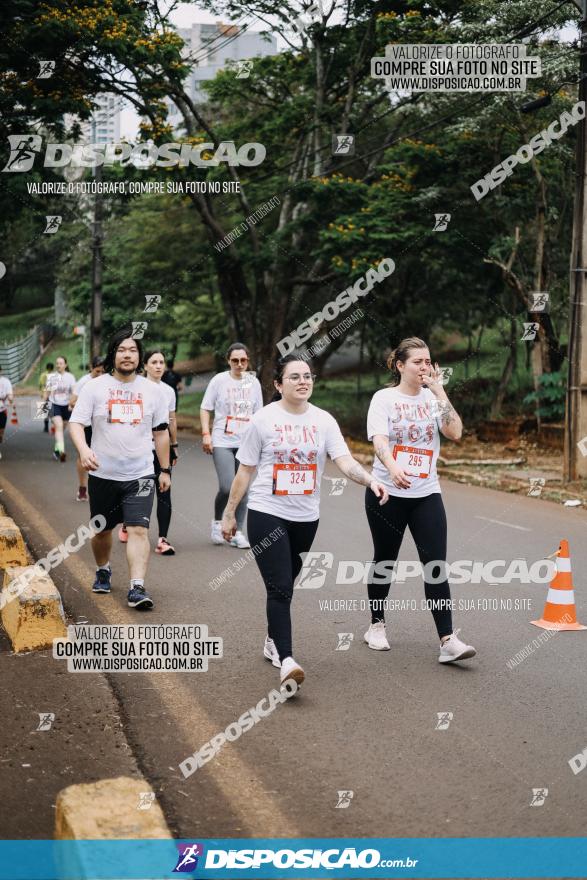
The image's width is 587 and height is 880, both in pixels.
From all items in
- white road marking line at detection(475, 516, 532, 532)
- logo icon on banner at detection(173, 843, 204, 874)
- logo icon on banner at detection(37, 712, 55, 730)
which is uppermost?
logo icon on banner at detection(173, 843, 204, 874)

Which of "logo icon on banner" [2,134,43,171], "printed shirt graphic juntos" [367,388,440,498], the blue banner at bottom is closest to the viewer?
the blue banner at bottom

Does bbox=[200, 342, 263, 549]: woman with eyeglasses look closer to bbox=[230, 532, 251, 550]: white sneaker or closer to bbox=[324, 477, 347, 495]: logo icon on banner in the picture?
bbox=[230, 532, 251, 550]: white sneaker

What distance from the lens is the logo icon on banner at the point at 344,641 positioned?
6.80 metres

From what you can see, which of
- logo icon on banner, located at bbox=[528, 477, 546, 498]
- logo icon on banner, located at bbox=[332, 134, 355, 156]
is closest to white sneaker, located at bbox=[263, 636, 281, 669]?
logo icon on banner, located at bbox=[528, 477, 546, 498]

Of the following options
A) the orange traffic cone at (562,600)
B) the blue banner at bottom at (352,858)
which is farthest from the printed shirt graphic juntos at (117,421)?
the blue banner at bottom at (352,858)

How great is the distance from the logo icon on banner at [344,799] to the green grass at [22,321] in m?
68.6

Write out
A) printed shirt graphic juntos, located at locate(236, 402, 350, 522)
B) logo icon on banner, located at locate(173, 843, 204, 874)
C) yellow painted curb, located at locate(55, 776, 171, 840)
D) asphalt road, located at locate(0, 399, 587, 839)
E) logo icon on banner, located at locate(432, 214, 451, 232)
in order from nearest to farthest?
yellow painted curb, located at locate(55, 776, 171, 840) < logo icon on banner, located at locate(173, 843, 204, 874) < asphalt road, located at locate(0, 399, 587, 839) < printed shirt graphic juntos, located at locate(236, 402, 350, 522) < logo icon on banner, located at locate(432, 214, 451, 232)

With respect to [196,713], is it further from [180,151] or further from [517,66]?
[180,151]

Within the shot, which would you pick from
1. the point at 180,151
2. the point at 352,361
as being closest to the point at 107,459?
Answer: the point at 180,151

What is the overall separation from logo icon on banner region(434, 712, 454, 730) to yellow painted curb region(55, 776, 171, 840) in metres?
1.88

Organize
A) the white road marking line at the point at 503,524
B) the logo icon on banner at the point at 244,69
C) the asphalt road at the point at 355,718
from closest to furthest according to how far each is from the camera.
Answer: the asphalt road at the point at 355,718
the white road marking line at the point at 503,524
the logo icon on banner at the point at 244,69

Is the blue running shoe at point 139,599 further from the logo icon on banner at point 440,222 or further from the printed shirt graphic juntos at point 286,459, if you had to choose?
the logo icon on banner at point 440,222

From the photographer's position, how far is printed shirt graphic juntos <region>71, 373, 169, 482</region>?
25.6ft

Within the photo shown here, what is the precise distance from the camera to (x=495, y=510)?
13836mm
